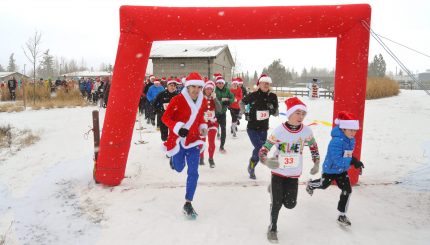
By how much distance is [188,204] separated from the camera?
435cm

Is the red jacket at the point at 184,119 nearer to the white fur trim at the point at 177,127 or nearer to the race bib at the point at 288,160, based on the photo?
the white fur trim at the point at 177,127

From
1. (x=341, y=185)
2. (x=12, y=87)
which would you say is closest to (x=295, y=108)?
(x=341, y=185)

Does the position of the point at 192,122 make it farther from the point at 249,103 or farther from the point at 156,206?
the point at 249,103

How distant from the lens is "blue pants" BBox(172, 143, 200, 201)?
4.34 metres

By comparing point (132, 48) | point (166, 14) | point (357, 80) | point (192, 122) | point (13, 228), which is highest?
point (166, 14)

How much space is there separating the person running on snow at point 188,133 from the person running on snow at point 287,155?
1.03 metres

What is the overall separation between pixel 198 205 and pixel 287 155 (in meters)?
1.63

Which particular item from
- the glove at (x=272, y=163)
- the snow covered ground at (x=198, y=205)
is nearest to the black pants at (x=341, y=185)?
the snow covered ground at (x=198, y=205)

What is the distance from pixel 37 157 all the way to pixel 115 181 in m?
3.58

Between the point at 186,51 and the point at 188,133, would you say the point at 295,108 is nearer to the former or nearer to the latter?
the point at 188,133

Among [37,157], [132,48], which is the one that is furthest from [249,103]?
[37,157]

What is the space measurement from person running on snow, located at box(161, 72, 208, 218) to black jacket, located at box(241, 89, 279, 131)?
5.00ft

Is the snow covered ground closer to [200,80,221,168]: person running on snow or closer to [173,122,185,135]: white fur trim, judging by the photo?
[200,80,221,168]: person running on snow

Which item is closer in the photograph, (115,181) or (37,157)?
(115,181)
